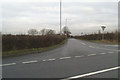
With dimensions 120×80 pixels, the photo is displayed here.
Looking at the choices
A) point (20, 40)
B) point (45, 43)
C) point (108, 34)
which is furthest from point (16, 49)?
point (108, 34)

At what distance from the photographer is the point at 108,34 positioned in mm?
40875

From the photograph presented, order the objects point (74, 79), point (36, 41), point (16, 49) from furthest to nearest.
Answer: point (36, 41) → point (16, 49) → point (74, 79)

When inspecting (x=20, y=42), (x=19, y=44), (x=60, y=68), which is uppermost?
(x=20, y=42)

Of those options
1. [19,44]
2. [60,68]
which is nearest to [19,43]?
[19,44]

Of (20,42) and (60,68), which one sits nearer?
(60,68)

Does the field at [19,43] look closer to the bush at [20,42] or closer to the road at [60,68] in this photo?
the bush at [20,42]

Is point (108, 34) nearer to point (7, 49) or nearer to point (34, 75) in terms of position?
point (7, 49)

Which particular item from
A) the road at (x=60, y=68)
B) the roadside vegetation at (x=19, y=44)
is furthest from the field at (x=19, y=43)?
the road at (x=60, y=68)

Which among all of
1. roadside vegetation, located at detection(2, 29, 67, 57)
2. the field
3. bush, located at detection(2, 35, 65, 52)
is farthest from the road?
bush, located at detection(2, 35, 65, 52)

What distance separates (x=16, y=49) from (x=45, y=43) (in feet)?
16.7

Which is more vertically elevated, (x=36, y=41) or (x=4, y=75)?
(x=36, y=41)

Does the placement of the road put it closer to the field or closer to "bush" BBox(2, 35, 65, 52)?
the field

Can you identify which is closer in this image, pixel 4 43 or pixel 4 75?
pixel 4 75

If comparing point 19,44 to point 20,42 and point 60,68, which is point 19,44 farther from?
point 60,68
